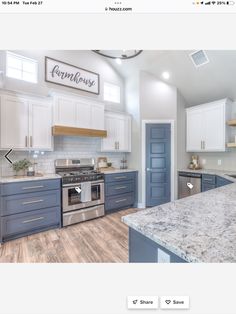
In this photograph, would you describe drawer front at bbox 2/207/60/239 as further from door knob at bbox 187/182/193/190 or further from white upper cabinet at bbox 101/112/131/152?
door knob at bbox 187/182/193/190

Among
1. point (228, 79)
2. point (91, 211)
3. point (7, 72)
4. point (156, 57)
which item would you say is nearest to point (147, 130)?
point (156, 57)

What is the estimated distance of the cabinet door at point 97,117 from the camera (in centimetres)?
340

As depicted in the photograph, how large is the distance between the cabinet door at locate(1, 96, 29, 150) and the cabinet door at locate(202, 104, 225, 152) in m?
3.49

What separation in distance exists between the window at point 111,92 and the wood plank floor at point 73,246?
9.50 ft

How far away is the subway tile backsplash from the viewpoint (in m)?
2.84

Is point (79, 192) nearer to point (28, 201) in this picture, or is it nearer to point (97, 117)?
point (28, 201)

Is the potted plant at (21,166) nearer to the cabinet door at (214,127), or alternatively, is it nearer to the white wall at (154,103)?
the white wall at (154,103)

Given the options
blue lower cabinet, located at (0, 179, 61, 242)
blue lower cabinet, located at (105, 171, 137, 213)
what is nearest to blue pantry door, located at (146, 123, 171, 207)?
blue lower cabinet, located at (105, 171, 137, 213)

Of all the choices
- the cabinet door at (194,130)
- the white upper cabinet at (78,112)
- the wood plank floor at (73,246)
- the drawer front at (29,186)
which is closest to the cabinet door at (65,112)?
the white upper cabinet at (78,112)
